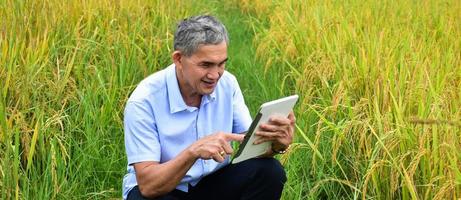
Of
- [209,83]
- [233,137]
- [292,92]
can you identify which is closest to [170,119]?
[209,83]

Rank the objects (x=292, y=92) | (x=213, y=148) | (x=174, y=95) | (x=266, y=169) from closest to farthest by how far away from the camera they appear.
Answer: (x=213, y=148) < (x=174, y=95) < (x=266, y=169) < (x=292, y=92)

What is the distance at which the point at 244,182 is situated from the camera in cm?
247

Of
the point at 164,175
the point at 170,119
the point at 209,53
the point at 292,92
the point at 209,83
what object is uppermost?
the point at 209,53

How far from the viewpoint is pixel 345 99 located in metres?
3.04

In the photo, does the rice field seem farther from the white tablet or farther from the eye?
the eye

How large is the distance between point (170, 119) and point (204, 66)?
0.23 m

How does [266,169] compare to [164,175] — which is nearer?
[164,175]

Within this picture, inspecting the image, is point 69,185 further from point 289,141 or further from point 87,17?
point 87,17

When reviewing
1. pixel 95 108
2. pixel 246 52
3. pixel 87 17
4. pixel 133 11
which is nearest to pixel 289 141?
pixel 95 108

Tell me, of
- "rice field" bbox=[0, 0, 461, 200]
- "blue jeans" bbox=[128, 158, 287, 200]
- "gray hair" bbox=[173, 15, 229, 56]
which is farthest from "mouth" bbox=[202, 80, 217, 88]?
"rice field" bbox=[0, 0, 461, 200]

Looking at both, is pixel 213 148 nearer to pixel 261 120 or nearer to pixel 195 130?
pixel 261 120

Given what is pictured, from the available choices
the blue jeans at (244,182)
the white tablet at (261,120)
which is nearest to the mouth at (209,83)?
the white tablet at (261,120)

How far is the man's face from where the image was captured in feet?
7.19

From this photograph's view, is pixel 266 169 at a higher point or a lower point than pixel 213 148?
lower
